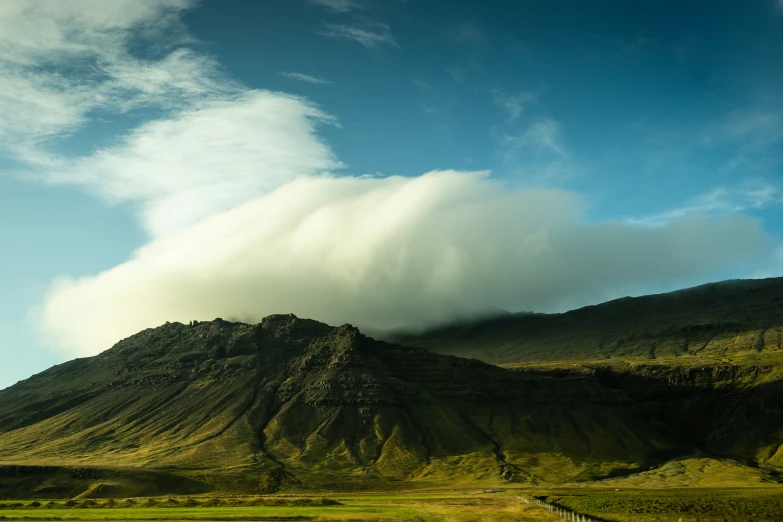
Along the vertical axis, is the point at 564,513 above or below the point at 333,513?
below

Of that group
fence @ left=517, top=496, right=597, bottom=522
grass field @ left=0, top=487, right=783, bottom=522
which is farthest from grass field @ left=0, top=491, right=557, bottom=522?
fence @ left=517, top=496, right=597, bottom=522

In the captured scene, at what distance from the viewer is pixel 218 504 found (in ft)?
518

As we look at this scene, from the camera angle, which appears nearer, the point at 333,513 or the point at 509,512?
the point at 509,512

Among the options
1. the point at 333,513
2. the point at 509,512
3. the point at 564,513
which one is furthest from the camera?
the point at 333,513

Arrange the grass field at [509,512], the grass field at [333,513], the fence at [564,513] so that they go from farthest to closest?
1. the grass field at [333,513]
2. the fence at [564,513]
3. the grass field at [509,512]

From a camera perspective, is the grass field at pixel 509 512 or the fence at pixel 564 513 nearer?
the grass field at pixel 509 512

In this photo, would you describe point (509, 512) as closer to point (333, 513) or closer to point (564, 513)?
point (564, 513)

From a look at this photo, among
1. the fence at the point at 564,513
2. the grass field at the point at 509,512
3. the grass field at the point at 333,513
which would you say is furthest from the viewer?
the grass field at the point at 333,513

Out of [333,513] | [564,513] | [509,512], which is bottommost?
[509,512]

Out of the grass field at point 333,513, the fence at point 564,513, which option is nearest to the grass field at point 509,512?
the grass field at point 333,513

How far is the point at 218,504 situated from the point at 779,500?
374 feet

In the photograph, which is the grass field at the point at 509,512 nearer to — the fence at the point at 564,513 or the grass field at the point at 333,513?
the grass field at the point at 333,513

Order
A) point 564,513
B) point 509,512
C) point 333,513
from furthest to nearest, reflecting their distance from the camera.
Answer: point 333,513 → point 509,512 → point 564,513

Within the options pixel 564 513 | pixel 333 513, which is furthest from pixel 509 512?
pixel 333 513
